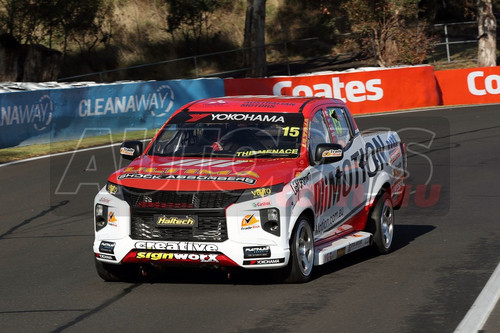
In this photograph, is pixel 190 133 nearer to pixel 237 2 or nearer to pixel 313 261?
pixel 313 261

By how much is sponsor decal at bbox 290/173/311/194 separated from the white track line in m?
1.94

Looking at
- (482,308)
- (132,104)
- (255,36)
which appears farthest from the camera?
(255,36)

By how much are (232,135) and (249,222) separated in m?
1.59

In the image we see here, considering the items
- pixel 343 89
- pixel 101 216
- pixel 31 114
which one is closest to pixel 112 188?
pixel 101 216

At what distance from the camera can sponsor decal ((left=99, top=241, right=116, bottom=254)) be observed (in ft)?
28.9

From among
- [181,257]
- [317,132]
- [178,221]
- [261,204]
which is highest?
[317,132]

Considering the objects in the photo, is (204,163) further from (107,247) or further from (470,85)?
(470,85)

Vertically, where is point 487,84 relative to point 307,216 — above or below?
above

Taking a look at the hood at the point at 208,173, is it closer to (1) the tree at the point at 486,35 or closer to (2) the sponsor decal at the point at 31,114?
(2) the sponsor decal at the point at 31,114

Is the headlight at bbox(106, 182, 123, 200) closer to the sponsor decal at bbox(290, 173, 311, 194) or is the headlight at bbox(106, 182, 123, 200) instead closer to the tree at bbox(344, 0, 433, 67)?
the sponsor decal at bbox(290, 173, 311, 194)

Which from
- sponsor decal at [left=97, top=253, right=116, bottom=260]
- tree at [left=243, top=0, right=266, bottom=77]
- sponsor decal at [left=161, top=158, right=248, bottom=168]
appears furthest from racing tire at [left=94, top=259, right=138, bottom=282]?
tree at [left=243, top=0, right=266, bottom=77]

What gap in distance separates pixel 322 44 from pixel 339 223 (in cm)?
4584

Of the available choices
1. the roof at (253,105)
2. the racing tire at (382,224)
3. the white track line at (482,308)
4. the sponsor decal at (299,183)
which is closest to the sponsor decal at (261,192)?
the sponsor decal at (299,183)

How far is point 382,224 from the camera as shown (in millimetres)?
10891
